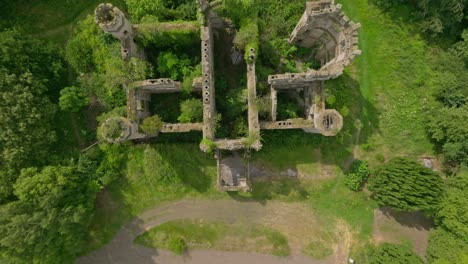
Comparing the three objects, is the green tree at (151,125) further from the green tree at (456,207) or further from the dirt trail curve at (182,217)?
the green tree at (456,207)

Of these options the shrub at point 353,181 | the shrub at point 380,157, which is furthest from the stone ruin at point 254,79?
the shrub at point 380,157

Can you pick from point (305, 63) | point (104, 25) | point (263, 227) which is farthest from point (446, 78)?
point (104, 25)

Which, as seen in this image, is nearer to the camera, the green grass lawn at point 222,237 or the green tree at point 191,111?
the green tree at point 191,111

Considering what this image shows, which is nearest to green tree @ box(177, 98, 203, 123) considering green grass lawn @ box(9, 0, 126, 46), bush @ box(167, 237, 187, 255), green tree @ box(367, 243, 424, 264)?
bush @ box(167, 237, 187, 255)

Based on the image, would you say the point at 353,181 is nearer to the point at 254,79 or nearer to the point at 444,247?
the point at 444,247

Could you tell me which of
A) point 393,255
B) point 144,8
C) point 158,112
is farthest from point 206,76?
point 393,255

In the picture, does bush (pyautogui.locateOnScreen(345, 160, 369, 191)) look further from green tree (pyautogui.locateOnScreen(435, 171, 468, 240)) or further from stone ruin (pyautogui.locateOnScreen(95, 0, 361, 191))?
green tree (pyautogui.locateOnScreen(435, 171, 468, 240))
